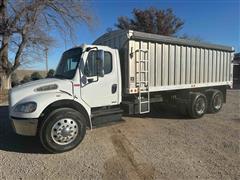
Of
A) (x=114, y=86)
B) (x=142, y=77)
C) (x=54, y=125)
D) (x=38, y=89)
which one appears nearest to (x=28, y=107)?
(x=38, y=89)

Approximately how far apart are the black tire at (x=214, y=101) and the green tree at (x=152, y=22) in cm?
2132

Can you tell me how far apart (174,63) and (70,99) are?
3897 millimetres

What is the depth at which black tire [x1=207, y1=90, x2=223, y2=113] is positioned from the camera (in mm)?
8531

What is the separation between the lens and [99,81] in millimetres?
5391

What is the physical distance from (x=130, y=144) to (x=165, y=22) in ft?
87.3

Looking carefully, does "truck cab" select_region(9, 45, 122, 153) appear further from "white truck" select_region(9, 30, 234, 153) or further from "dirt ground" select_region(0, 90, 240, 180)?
"dirt ground" select_region(0, 90, 240, 180)

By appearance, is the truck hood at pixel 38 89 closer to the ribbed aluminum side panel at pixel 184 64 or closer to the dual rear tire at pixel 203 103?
the ribbed aluminum side panel at pixel 184 64

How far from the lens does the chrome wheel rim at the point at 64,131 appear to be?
464 centimetres

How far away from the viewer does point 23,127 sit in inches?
178

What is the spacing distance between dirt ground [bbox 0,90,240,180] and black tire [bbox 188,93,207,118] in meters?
0.95

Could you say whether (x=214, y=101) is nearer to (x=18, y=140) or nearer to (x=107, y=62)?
(x=107, y=62)

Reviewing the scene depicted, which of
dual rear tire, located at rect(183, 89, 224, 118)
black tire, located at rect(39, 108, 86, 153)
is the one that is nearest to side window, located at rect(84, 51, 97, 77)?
black tire, located at rect(39, 108, 86, 153)

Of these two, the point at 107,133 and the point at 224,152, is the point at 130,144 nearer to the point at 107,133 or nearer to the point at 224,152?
the point at 107,133

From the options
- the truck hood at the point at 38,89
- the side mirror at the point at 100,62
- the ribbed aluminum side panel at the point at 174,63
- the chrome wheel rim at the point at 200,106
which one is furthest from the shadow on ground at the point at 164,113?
the truck hood at the point at 38,89
